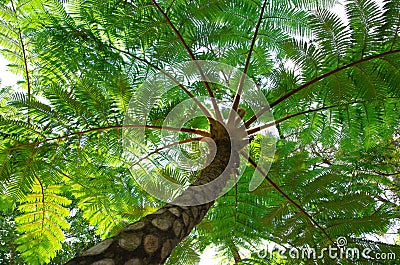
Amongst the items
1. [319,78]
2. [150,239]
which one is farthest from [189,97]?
[150,239]

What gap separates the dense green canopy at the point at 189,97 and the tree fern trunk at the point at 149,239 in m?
0.76

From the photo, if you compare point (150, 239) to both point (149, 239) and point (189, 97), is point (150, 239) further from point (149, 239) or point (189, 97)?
point (189, 97)

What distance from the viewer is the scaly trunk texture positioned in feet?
3.15

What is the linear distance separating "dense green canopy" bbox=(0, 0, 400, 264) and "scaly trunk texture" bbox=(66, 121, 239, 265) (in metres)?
0.73

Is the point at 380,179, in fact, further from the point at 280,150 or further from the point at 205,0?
the point at 205,0

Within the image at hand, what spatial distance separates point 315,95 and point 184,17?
1.03 metres

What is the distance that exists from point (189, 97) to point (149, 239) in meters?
1.44

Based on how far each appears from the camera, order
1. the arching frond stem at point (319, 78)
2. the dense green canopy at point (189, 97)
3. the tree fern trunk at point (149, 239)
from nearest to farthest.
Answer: the tree fern trunk at point (149, 239)
the arching frond stem at point (319, 78)
the dense green canopy at point (189, 97)

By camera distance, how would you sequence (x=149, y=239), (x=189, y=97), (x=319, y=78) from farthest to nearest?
(x=189, y=97)
(x=319, y=78)
(x=149, y=239)

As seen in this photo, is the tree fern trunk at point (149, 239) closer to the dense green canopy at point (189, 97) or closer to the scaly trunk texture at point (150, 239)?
the scaly trunk texture at point (150, 239)

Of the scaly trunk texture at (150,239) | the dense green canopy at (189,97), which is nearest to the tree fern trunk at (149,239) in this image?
the scaly trunk texture at (150,239)

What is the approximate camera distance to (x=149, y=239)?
3.76ft

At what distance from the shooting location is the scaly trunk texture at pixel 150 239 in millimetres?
960

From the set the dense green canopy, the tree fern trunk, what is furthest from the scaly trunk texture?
the dense green canopy
